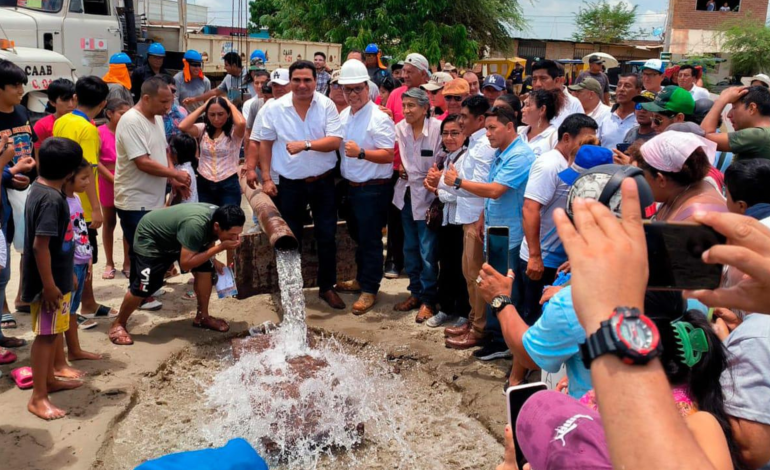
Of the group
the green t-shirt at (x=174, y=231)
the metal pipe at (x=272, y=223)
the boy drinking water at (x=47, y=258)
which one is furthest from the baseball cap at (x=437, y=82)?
the boy drinking water at (x=47, y=258)

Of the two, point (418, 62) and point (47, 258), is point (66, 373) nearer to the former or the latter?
point (47, 258)

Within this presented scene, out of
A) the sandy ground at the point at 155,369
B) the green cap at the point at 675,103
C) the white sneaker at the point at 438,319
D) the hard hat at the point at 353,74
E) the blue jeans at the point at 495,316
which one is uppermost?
the hard hat at the point at 353,74

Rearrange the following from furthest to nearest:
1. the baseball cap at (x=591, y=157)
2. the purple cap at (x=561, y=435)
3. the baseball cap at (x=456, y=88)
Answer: the baseball cap at (x=456, y=88), the baseball cap at (x=591, y=157), the purple cap at (x=561, y=435)

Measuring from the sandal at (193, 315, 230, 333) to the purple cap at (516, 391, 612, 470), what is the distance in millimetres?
4231

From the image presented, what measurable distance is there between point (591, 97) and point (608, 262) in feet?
18.9

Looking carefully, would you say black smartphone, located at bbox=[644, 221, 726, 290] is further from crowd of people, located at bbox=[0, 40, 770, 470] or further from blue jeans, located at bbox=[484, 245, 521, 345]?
blue jeans, located at bbox=[484, 245, 521, 345]

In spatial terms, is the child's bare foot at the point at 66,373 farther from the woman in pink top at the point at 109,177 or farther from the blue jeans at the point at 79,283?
the woman in pink top at the point at 109,177

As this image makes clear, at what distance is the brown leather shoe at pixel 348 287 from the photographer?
637cm

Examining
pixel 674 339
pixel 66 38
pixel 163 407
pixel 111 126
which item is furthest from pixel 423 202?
pixel 66 38

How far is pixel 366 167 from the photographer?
5777 mm

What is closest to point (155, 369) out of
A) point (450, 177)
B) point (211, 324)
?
point (211, 324)

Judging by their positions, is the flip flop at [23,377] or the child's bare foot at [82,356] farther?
the child's bare foot at [82,356]

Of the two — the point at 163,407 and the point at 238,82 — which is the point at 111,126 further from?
the point at 238,82

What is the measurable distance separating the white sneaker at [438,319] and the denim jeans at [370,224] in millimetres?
674
